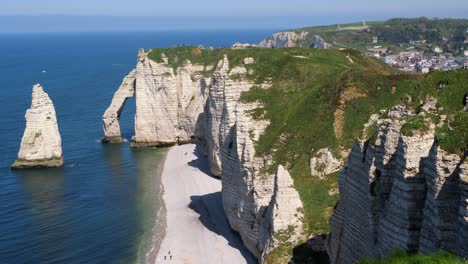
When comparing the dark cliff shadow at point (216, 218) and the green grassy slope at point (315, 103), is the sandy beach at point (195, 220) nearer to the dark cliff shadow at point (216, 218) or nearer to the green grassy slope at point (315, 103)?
the dark cliff shadow at point (216, 218)

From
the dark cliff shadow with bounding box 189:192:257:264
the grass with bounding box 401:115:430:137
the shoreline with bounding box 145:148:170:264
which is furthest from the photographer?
the dark cliff shadow with bounding box 189:192:257:264

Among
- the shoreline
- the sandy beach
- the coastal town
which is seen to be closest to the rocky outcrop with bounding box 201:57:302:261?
the sandy beach

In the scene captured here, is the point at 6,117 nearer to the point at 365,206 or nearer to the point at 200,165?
the point at 200,165

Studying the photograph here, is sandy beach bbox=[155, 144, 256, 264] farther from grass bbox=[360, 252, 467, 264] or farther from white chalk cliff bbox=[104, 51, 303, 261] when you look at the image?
grass bbox=[360, 252, 467, 264]

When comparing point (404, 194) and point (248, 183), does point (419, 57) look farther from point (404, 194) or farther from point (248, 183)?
point (404, 194)

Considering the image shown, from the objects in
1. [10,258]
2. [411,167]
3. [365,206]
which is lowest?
[10,258]

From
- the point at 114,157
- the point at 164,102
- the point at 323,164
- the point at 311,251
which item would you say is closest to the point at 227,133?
the point at 323,164

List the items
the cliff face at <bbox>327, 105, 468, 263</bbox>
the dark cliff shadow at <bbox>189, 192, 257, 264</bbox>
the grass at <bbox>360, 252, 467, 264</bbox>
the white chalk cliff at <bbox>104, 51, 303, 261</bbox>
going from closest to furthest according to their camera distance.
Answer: the grass at <bbox>360, 252, 467, 264</bbox>, the cliff face at <bbox>327, 105, 468, 263</bbox>, the white chalk cliff at <bbox>104, 51, 303, 261</bbox>, the dark cliff shadow at <bbox>189, 192, 257, 264</bbox>

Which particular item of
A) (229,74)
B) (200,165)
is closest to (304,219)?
(229,74)
